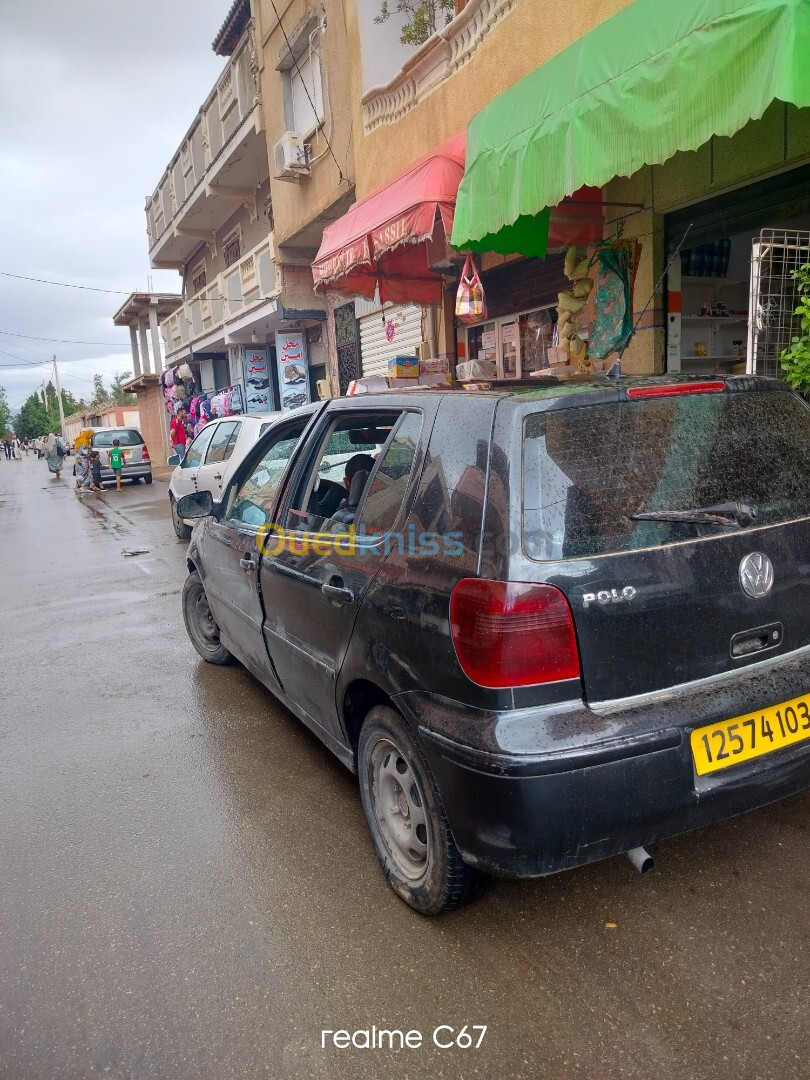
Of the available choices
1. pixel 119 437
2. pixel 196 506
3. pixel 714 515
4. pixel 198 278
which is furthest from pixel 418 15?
pixel 198 278

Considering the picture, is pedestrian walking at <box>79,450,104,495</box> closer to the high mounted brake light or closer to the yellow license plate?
the high mounted brake light

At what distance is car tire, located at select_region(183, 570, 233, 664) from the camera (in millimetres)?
5074

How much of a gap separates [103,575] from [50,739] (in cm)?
499

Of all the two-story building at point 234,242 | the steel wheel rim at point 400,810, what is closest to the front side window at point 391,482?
the steel wheel rim at point 400,810

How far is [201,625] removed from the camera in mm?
5184

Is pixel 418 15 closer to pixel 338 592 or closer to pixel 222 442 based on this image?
pixel 222 442

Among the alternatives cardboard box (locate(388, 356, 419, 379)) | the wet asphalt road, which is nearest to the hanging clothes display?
cardboard box (locate(388, 356, 419, 379))

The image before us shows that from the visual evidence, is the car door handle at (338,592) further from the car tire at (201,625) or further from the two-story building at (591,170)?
the two-story building at (591,170)

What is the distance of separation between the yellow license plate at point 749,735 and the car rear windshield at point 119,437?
76.8ft

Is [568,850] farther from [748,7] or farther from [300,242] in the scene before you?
[300,242]

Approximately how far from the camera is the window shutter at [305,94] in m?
13.1

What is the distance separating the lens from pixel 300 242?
15.3 m

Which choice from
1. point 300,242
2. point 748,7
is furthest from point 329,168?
point 748,7

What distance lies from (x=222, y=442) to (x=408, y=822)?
7.79 m
